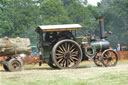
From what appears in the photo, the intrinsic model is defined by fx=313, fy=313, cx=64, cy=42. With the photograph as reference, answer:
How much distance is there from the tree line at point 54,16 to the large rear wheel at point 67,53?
97.1 ft

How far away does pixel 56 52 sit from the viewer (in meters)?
13.0

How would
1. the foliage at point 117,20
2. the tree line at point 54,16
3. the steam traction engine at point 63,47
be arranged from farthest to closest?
the foliage at point 117,20 < the tree line at point 54,16 < the steam traction engine at point 63,47

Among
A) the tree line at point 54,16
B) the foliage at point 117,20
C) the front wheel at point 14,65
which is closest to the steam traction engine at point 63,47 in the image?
the front wheel at point 14,65

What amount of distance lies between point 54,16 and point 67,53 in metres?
44.8

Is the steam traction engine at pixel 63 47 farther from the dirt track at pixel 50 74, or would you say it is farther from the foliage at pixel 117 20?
the foliage at pixel 117 20

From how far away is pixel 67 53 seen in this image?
12.9 metres

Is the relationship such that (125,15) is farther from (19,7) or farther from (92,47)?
(92,47)

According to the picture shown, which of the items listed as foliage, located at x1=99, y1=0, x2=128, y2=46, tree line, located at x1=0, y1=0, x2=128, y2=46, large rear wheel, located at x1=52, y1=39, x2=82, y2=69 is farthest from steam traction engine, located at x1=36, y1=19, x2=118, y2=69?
foliage, located at x1=99, y1=0, x2=128, y2=46

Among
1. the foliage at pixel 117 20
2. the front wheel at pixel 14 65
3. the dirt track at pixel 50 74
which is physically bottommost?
Result: the dirt track at pixel 50 74

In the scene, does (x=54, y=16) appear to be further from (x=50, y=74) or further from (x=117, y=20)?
(x=50, y=74)

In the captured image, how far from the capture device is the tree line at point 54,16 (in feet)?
150

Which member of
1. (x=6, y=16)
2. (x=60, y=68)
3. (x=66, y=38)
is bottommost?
(x=60, y=68)

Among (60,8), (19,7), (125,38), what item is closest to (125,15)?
(125,38)

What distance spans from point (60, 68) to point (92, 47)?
2.03m
